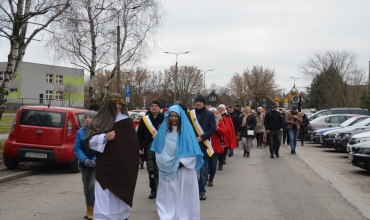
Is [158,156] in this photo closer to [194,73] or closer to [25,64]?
[25,64]

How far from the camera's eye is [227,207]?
318 inches

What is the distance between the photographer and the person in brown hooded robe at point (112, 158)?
5.52m

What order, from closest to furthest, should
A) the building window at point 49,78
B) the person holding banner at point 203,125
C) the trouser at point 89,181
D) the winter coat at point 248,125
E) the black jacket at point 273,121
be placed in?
the trouser at point 89,181, the person holding banner at point 203,125, the black jacket at point 273,121, the winter coat at point 248,125, the building window at point 49,78

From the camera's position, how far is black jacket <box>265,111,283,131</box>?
16.1 metres

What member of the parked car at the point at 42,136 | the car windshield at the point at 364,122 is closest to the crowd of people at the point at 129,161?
the parked car at the point at 42,136

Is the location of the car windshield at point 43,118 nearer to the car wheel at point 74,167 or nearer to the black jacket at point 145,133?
the car wheel at point 74,167

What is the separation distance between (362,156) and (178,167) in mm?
7458

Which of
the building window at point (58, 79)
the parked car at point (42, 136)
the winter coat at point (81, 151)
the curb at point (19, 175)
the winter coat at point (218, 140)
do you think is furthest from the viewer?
the building window at point (58, 79)

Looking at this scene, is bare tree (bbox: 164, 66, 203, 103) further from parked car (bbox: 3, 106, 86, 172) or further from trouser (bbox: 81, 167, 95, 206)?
trouser (bbox: 81, 167, 95, 206)

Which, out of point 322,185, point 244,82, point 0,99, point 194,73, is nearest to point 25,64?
point 194,73

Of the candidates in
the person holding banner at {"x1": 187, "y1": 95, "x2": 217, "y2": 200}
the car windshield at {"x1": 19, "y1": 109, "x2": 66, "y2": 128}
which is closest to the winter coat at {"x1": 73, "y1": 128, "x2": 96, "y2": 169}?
the person holding banner at {"x1": 187, "y1": 95, "x2": 217, "y2": 200}

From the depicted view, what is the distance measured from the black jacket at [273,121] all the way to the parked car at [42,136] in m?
7.05

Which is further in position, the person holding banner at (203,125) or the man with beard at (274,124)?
the man with beard at (274,124)

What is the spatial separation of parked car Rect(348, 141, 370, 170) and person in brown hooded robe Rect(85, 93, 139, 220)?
323 inches
